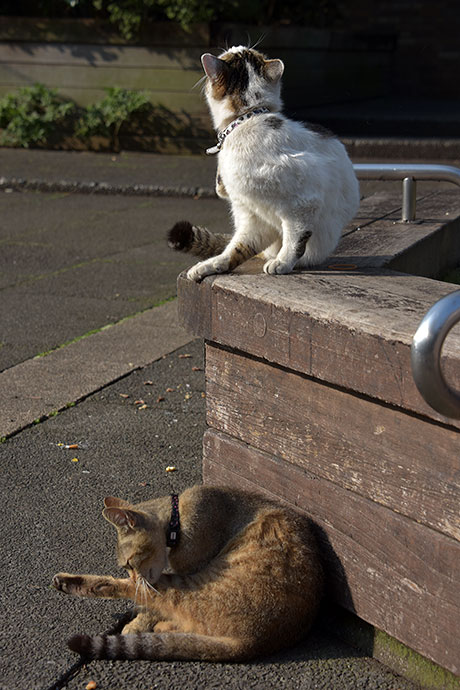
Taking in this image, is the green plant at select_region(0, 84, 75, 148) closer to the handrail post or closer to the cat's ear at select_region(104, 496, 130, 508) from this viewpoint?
the handrail post

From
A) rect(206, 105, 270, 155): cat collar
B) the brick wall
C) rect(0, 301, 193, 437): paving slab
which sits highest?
the brick wall

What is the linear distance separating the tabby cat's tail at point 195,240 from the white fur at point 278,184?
0.19 m

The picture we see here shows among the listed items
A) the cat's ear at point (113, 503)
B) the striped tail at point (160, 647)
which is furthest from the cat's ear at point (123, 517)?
the striped tail at point (160, 647)

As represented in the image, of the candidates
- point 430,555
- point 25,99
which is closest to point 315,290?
point 430,555

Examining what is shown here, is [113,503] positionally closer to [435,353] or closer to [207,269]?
[207,269]

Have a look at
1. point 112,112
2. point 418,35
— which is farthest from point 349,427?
point 418,35

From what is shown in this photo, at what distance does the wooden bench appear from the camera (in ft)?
6.88

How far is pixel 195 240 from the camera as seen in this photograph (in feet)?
10.1

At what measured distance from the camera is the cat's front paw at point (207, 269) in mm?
2730

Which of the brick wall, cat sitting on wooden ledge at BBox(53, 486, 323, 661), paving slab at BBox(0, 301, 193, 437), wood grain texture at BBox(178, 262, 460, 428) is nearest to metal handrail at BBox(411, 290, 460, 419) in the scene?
wood grain texture at BBox(178, 262, 460, 428)

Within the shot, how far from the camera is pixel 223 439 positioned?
2.78m

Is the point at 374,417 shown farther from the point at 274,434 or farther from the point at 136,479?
the point at 136,479

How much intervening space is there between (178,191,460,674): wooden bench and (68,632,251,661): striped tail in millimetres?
384

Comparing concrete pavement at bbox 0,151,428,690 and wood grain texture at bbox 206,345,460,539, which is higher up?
wood grain texture at bbox 206,345,460,539
